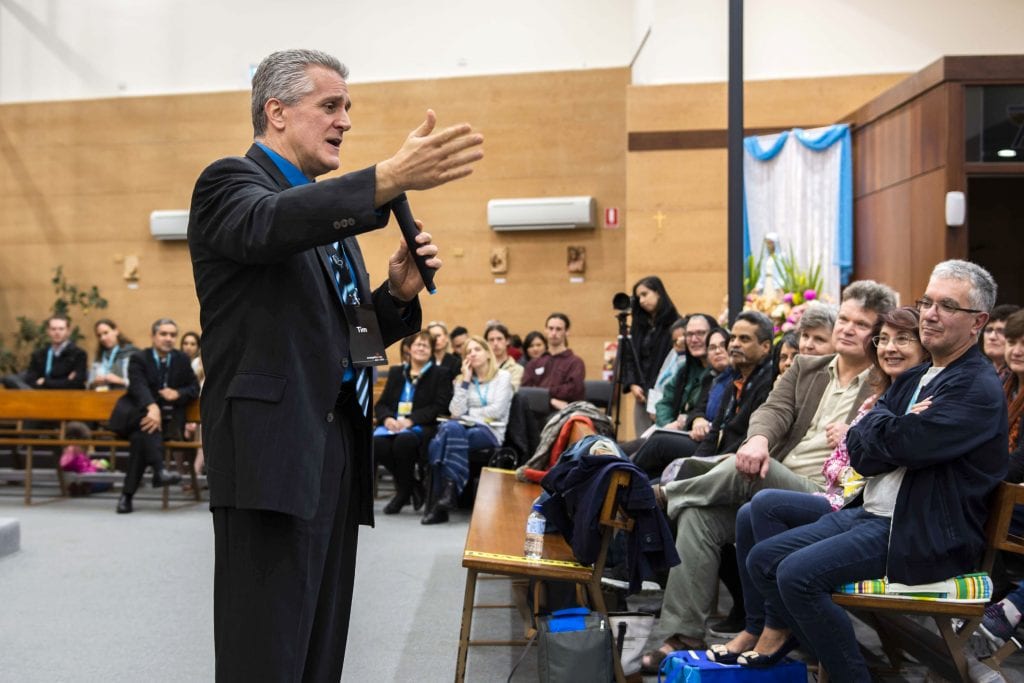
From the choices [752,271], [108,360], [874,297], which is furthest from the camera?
[108,360]

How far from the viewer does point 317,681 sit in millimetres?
1892

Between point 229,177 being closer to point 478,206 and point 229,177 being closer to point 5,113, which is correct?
point 478,206

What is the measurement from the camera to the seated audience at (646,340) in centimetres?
702

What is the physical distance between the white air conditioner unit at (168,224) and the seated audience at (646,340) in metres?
7.48

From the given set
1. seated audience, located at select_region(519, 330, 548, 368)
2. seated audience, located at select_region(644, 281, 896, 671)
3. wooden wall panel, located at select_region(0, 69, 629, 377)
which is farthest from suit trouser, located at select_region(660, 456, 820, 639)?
wooden wall panel, located at select_region(0, 69, 629, 377)

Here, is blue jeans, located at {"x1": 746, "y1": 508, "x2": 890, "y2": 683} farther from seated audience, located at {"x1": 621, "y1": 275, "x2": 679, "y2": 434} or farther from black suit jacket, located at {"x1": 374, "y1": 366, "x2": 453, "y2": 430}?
black suit jacket, located at {"x1": 374, "y1": 366, "x2": 453, "y2": 430}

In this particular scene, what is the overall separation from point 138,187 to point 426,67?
3.98 meters

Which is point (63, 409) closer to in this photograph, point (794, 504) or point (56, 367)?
point (56, 367)

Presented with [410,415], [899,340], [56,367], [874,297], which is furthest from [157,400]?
[899,340]

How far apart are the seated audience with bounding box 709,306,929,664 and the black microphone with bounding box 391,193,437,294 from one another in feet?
5.87

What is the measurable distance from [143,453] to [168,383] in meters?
0.56

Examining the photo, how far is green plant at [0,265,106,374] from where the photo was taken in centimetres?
1267

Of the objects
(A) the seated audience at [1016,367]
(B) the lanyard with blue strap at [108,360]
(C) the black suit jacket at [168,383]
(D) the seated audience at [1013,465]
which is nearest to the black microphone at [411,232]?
(D) the seated audience at [1013,465]

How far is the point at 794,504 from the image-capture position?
10.7ft
